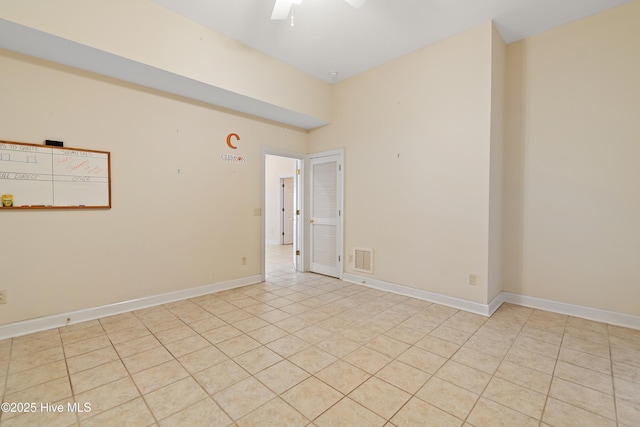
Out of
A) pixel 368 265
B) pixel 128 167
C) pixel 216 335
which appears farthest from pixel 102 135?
pixel 368 265

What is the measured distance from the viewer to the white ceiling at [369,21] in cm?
285

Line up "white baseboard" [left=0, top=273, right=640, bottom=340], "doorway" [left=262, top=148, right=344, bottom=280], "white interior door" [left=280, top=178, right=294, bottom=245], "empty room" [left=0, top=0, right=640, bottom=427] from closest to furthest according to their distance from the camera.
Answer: "empty room" [left=0, top=0, right=640, bottom=427]
"white baseboard" [left=0, top=273, right=640, bottom=340]
"doorway" [left=262, top=148, right=344, bottom=280]
"white interior door" [left=280, top=178, right=294, bottom=245]

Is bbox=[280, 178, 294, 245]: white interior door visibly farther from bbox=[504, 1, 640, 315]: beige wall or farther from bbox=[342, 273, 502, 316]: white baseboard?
bbox=[504, 1, 640, 315]: beige wall

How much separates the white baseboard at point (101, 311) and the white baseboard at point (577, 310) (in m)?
3.98

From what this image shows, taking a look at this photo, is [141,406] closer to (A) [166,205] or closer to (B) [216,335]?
(B) [216,335]

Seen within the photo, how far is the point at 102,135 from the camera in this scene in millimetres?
3082

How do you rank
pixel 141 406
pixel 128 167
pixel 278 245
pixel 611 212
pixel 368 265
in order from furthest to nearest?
1. pixel 278 245
2. pixel 368 265
3. pixel 128 167
4. pixel 611 212
5. pixel 141 406

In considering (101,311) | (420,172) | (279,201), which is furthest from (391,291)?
(279,201)

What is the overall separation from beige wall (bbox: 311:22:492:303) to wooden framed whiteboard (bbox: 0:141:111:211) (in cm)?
338

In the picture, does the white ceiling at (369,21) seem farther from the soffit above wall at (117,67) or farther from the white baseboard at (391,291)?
the white baseboard at (391,291)

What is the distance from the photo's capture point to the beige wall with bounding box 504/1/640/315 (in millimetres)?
2859

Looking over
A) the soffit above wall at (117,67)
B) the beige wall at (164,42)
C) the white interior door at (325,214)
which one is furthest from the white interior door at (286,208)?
the beige wall at (164,42)

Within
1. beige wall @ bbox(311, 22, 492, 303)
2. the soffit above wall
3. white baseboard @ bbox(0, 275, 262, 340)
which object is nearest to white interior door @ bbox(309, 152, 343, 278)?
beige wall @ bbox(311, 22, 492, 303)

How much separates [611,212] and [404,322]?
2536 mm
